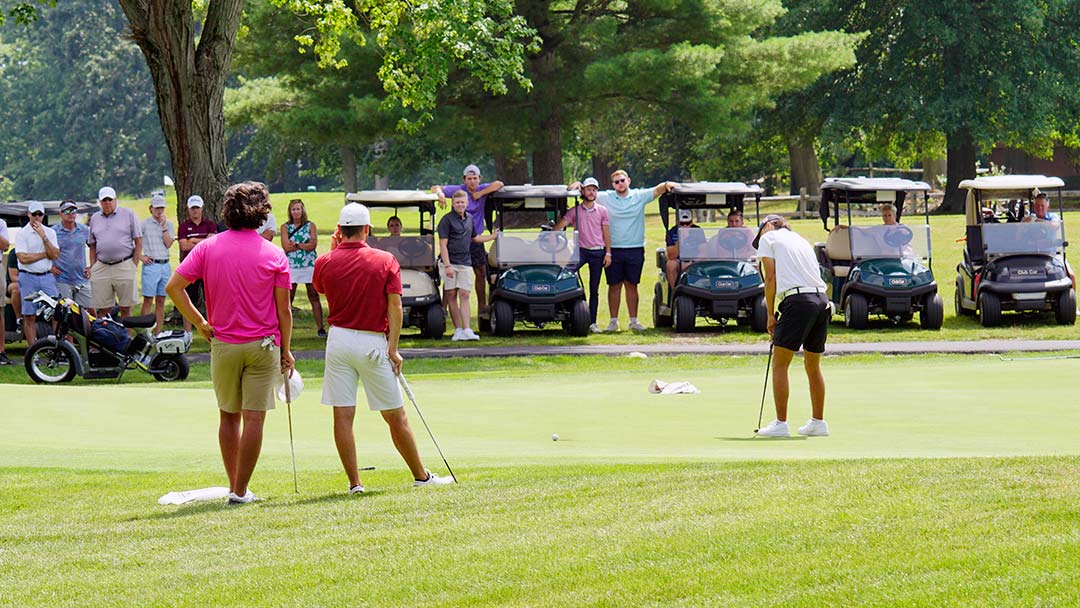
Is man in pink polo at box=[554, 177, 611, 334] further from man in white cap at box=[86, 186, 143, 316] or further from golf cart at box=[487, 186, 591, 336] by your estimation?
man in white cap at box=[86, 186, 143, 316]

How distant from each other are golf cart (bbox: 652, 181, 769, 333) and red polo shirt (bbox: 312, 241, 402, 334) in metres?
11.9

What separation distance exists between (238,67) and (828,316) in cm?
2390

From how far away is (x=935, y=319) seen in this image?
2062 centimetres

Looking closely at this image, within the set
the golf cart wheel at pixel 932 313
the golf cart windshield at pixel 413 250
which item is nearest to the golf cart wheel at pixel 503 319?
the golf cart windshield at pixel 413 250

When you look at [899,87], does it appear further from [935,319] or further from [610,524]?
[610,524]

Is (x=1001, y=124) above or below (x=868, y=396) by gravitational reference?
above

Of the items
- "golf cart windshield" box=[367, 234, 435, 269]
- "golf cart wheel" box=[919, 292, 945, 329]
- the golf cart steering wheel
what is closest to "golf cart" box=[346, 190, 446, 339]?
"golf cart windshield" box=[367, 234, 435, 269]

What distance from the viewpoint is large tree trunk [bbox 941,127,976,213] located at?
157 ft

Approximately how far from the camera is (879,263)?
20594 mm

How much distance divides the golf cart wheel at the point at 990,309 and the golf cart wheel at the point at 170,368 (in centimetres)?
1042

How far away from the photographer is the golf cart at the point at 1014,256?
20703 millimetres

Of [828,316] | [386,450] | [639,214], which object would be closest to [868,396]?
[828,316]

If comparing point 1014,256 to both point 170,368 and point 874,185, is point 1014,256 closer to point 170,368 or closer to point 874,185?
point 874,185

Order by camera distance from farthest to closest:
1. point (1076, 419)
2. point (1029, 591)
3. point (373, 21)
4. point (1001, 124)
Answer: point (1001, 124) → point (373, 21) → point (1076, 419) → point (1029, 591)
